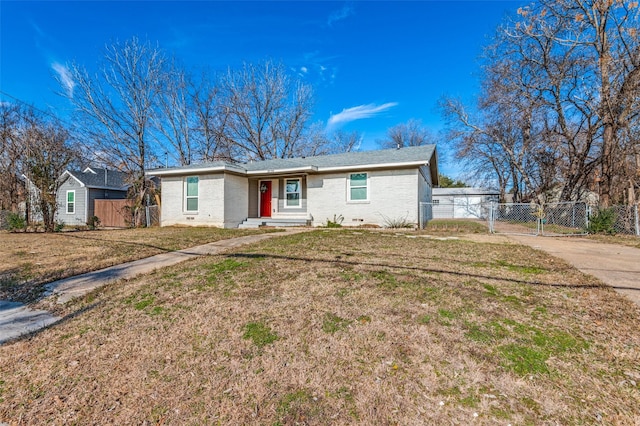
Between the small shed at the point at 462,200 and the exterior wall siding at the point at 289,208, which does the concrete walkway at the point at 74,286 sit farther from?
the small shed at the point at 462,200

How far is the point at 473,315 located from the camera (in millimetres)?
2930

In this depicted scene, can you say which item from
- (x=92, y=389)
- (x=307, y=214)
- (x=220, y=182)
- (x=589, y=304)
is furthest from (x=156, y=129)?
(x=589, y=304)

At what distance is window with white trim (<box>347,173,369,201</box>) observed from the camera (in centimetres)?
1223

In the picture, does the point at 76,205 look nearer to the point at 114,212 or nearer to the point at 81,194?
the point at 81,194

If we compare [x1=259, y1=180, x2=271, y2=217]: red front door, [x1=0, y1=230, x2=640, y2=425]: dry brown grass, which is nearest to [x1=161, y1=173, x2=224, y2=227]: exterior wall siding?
[x1=259, y1=180, x2=271, y2=217]: red front door

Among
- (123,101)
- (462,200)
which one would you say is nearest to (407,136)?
(462,200)

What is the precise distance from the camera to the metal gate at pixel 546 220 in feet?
Result: 34.8

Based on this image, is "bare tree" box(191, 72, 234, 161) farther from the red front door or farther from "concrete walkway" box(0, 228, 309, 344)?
"concrete walkway" box(0, 228, 309, 344)

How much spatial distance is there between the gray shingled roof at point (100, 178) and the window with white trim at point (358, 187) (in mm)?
15337

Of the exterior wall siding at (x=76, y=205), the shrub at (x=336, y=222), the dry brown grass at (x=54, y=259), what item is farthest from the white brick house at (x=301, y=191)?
the exterior wall siding at (x=76, y=205)

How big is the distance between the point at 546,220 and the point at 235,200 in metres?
15.3

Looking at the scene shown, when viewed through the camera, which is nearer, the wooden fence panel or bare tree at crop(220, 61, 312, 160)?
the wooden fence panel

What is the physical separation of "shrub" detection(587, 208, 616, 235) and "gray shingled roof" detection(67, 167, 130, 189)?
77.3 feet

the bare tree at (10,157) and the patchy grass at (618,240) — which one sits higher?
the bare tree at (10,157)
